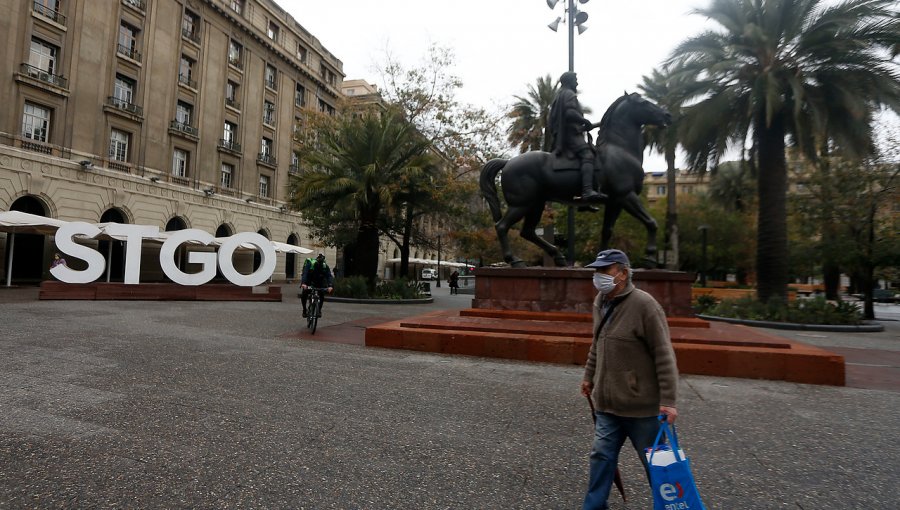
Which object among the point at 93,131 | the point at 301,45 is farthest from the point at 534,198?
the point at 301,45

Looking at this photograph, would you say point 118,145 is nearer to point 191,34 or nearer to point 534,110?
point 191,34

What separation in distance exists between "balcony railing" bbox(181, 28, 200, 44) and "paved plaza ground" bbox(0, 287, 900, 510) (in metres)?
29.8

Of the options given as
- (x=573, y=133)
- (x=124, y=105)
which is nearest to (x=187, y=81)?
(x=124, y=105)

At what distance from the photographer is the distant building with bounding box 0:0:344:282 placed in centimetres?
2250

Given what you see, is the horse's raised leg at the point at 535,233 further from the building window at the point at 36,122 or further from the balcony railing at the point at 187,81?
the balcony railing at the point at 187,81

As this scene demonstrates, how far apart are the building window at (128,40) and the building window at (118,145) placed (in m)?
4.45

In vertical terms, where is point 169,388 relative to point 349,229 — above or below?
below

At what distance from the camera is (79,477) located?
291 cm

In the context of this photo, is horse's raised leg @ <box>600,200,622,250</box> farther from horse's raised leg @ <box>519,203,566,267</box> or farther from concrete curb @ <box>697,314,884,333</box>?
concrete curb @ <box>697,314,884,333</box>

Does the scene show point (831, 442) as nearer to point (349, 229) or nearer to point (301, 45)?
point (349, 229)

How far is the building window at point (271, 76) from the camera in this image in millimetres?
37753

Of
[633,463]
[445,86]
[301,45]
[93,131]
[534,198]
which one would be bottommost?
[633,463]

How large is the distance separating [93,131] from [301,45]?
21.5m

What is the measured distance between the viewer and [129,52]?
27.0 m
